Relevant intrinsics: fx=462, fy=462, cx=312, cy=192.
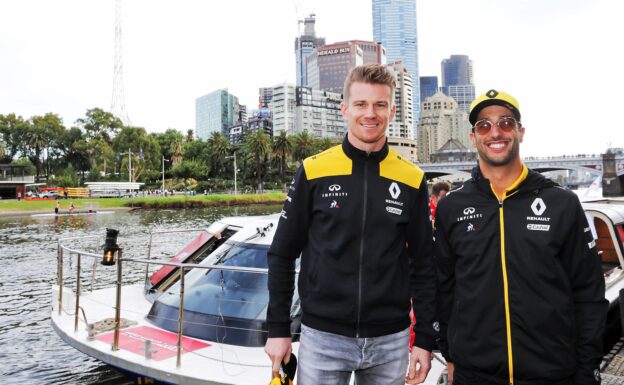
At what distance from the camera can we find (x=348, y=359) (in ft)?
9.24

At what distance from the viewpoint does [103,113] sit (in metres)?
103

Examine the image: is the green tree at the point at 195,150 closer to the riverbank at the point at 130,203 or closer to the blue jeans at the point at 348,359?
the riverbank at the point at 130,203

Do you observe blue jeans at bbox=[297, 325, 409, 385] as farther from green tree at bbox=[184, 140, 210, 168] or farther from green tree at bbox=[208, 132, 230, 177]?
green tree at bbox=[184, 140, 210, 168]

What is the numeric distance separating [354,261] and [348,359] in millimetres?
595

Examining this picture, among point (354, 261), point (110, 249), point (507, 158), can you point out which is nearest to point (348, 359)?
point (354, 261)

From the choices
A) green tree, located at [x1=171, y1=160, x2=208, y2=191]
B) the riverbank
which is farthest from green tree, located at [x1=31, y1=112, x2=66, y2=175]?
the riverbank

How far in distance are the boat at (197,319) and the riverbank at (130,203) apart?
57.8 metres

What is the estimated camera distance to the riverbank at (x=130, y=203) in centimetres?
6028

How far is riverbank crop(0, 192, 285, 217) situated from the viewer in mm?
60281

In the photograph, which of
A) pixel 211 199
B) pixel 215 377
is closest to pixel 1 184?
pixel 211 199

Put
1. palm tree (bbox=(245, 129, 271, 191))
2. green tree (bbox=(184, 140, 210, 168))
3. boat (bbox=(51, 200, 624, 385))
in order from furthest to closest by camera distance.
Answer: green tree (bbox=(184, 140, 210, 168)), palm tree (bbox=(245, 129, 271, 191)), boat (bbox=(51, 200, 624, 385))

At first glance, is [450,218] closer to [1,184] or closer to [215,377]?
[215,377]

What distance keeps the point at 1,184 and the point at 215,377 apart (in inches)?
3715

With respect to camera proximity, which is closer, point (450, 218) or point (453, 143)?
point (450, 218)
